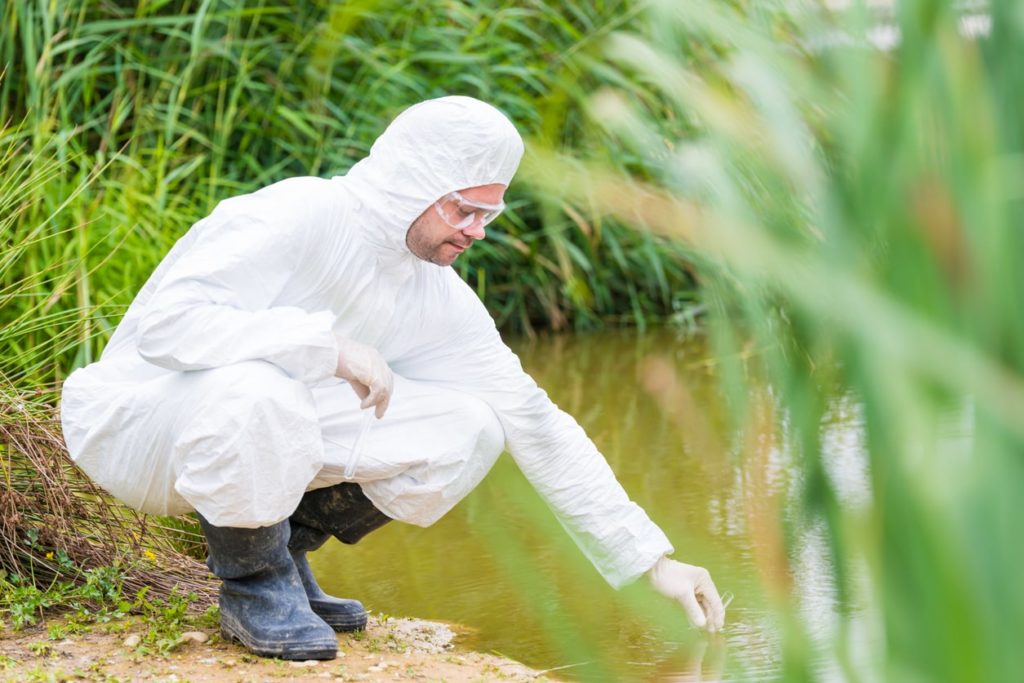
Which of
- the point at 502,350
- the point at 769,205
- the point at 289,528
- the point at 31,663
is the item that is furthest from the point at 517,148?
the point at 769,205

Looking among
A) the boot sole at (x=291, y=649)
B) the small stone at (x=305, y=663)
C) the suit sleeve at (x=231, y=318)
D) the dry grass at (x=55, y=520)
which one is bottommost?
the small stone at (x=305, y=663)

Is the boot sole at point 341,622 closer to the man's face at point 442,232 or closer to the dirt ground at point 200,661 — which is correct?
the dirt ground at point 200,661

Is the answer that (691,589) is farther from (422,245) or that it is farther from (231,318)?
(231,318)

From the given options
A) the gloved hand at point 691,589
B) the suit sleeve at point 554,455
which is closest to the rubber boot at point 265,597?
the suit sleeve at point 554,455

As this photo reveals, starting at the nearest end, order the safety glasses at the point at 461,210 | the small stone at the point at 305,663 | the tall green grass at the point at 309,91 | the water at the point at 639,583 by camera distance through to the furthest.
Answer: the water at the point at 639,583, the small stone at the point at 305,663, the safety glasses at the point at 461,210, the tall green grass at the point at 309,91

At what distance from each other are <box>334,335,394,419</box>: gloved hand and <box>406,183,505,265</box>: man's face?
0.25 meters

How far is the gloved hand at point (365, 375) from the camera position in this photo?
2.32 meters

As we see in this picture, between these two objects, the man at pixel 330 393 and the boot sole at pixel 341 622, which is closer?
the man at pixel 330 393

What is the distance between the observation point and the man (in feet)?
7.46

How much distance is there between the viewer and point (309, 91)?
5.93m

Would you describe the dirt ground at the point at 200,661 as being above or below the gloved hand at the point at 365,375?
below

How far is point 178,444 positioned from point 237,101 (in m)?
3.91

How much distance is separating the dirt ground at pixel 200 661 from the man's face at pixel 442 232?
699 millimetres

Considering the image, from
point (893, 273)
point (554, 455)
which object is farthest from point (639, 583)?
point (893, 273)
